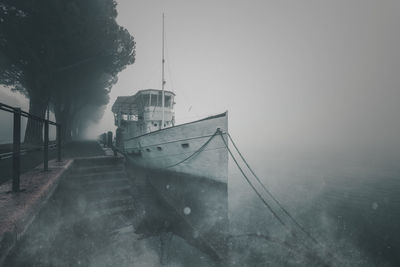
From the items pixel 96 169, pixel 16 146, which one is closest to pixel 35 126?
pixel 96 169

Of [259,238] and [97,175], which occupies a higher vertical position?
[97,175]

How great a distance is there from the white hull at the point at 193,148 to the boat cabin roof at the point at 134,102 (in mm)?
3951

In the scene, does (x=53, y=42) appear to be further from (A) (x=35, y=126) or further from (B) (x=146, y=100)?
(B) (x=146, y=100)

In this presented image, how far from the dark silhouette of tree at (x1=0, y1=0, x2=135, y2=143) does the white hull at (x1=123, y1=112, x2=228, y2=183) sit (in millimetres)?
8486

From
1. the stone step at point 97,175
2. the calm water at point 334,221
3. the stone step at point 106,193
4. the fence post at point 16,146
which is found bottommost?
the calm water at point 334,221

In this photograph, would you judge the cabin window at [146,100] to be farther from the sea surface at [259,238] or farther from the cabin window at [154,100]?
the sea surface at [259,238]

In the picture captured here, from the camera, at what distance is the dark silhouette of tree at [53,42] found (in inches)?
412

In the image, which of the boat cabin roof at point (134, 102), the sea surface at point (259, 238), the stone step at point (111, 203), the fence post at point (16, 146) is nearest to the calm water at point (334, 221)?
the sea surface at point (259, 238)

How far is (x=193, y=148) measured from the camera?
796cm

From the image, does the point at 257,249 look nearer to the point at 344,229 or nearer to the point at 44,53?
the point at 344,229

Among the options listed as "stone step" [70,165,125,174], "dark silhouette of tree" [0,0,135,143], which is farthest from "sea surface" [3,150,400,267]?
"dark silhouette of tree" [0,0,135,143]

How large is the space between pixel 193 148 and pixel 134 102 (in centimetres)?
841

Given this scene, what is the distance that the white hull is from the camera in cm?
732

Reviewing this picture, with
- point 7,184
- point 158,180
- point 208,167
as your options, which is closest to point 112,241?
point 7,184
